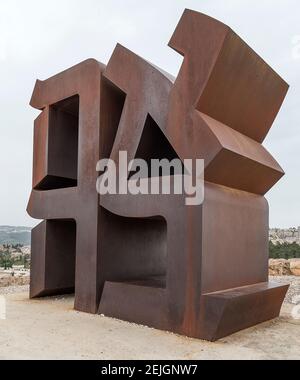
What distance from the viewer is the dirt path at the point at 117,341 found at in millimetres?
5680

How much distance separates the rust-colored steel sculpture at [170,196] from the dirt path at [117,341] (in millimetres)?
332

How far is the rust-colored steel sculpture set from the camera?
22.5 ft

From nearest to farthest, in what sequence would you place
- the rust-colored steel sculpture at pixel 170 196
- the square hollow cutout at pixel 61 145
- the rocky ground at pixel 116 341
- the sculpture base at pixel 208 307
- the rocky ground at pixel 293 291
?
the rocky ground at pixel 116 341 < the sculpture base at pixel 208 307 < the rust-colored steel sculpture at pixel 170 196 < the square hollow cutout at pixel 61 145 < the rocky ground at pixel 293 291

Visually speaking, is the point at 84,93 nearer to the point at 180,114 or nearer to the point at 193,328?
the point at 180,114

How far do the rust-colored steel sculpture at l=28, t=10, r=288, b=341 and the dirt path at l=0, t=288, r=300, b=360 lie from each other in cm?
33

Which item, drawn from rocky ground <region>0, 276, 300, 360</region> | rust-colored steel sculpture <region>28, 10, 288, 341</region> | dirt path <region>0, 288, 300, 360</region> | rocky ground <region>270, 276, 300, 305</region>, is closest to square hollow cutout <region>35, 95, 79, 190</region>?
rust-colored steel sculpture <region>28, 10, 288, 341</region>

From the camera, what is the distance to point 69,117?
440 inches

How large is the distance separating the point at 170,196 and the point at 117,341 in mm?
2725

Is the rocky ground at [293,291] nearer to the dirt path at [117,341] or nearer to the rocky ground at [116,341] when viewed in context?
the rocky ground at [116,341]

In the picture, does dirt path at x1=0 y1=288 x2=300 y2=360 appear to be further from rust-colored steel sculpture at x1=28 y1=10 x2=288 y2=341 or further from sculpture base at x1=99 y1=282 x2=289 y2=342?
rust-colored steel sculpture at x1=28 y1=10 x2=288 y2=341

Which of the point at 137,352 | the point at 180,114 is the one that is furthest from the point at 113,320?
the point at 180,114

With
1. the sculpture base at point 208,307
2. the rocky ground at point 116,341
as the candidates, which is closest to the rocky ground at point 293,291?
the sculpture base at point 208,307

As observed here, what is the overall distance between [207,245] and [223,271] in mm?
746

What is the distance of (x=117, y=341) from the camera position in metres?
6.37
